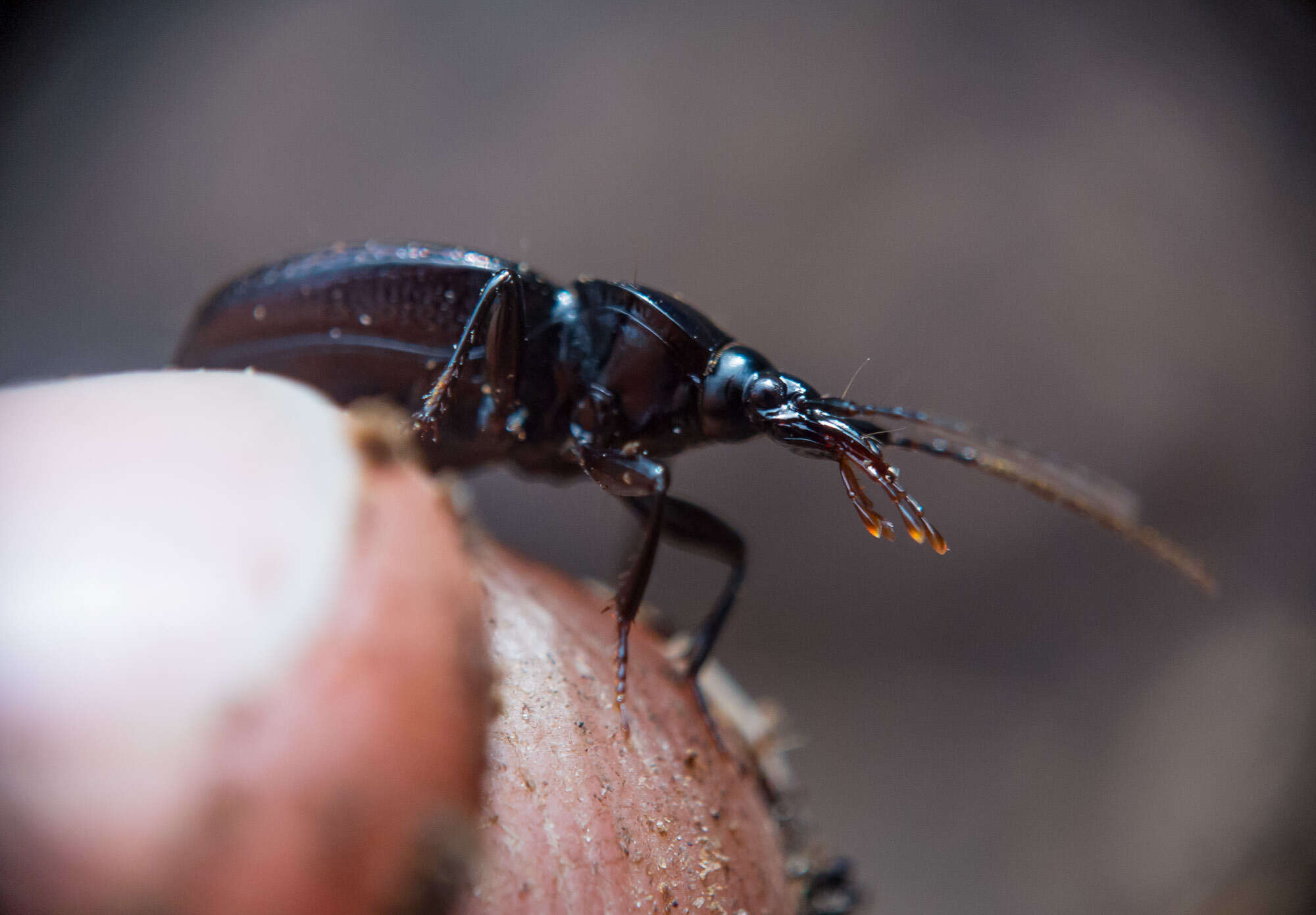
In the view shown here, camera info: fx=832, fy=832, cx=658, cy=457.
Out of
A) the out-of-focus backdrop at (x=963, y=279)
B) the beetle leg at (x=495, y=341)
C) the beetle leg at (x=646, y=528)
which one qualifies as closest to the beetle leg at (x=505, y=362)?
the beetle leg at (x=495, y=341)

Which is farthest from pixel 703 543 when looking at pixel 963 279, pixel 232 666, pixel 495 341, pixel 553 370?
pixel 963 279

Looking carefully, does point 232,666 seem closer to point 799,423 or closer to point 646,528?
point 646,528

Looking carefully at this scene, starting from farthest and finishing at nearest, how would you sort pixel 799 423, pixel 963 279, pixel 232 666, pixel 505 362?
pixel 963 279 → pixel 505 362 → pixel 799 423 → pixel 232 666

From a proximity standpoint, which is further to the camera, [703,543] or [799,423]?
[703,543]

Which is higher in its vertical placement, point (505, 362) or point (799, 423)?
point (799, 423)

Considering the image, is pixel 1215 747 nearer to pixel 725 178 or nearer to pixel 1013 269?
pixel 1013 269

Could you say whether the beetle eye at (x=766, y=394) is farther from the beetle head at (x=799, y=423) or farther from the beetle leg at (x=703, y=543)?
Result: the beetle leg at (x=703, y=543)

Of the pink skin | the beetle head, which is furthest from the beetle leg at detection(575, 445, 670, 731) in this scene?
the pink skin
